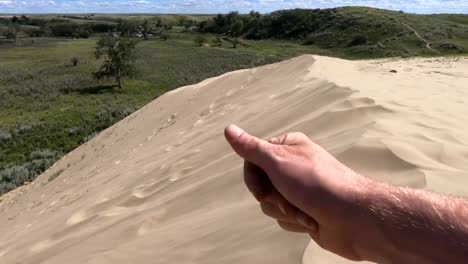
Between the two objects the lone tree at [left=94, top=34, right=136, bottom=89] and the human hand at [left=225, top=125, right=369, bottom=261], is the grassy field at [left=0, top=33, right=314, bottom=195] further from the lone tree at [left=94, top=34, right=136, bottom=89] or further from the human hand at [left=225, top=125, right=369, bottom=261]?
the human hand at [left=225, top=125, right=369, bottom=261]

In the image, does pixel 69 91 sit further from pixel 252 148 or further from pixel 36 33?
pixel 36 33

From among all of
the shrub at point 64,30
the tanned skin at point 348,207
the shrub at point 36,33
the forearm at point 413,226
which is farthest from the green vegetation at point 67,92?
the shrub at point 36,33

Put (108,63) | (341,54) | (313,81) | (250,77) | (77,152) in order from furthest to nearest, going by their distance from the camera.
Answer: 1. (341,54)
2. (108,63)
3. (77,152)
4. (250,77)
5. (313,81)

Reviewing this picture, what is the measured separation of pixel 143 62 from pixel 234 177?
48.7 m

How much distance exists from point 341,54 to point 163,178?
56141mm

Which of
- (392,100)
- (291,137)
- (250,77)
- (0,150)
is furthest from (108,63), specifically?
(291,137)

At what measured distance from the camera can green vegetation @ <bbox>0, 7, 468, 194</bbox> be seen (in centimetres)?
2250

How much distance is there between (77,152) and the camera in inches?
552

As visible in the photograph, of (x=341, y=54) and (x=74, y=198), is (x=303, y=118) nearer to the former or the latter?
(x=74, y=198)

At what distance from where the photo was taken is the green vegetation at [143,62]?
22.5m

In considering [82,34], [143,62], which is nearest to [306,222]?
[143,62]

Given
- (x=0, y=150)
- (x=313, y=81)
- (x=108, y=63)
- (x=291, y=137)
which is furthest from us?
(x=108, y=63)

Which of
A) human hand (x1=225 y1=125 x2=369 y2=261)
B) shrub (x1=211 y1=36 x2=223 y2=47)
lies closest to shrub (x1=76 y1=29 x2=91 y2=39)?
shrub (x1=211 y1=36 x2=223 y2=47)

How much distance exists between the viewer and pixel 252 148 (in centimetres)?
188
